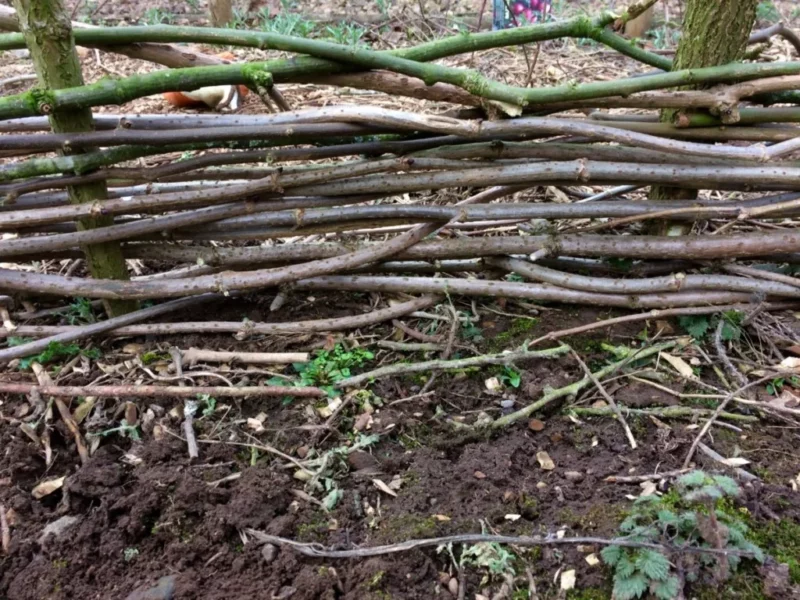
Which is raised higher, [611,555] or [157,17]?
[157,17]

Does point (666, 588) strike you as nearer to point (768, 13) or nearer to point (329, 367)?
point (329, 367)

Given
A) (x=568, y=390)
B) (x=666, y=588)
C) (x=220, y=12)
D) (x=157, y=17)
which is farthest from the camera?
(x=157, y=17)

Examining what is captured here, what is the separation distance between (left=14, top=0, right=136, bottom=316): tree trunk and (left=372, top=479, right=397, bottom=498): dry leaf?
95 centimetres

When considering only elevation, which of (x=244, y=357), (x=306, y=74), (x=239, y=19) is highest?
(x=306, y=74)

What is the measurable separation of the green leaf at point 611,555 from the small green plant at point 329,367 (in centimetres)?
72

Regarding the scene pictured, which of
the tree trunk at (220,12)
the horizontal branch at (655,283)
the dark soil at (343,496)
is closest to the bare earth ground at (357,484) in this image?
the dark soil at (343,496)

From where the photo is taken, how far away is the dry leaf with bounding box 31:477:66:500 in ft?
4.56

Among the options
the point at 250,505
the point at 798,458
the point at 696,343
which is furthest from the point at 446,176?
the point at 798,458

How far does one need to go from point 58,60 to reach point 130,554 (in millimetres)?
1098

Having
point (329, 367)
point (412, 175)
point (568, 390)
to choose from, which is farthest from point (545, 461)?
point (412, 175)

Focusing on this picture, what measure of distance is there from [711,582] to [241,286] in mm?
1261

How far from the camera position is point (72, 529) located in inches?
51.1

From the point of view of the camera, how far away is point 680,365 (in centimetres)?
162

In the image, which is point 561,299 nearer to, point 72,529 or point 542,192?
point 542,192
